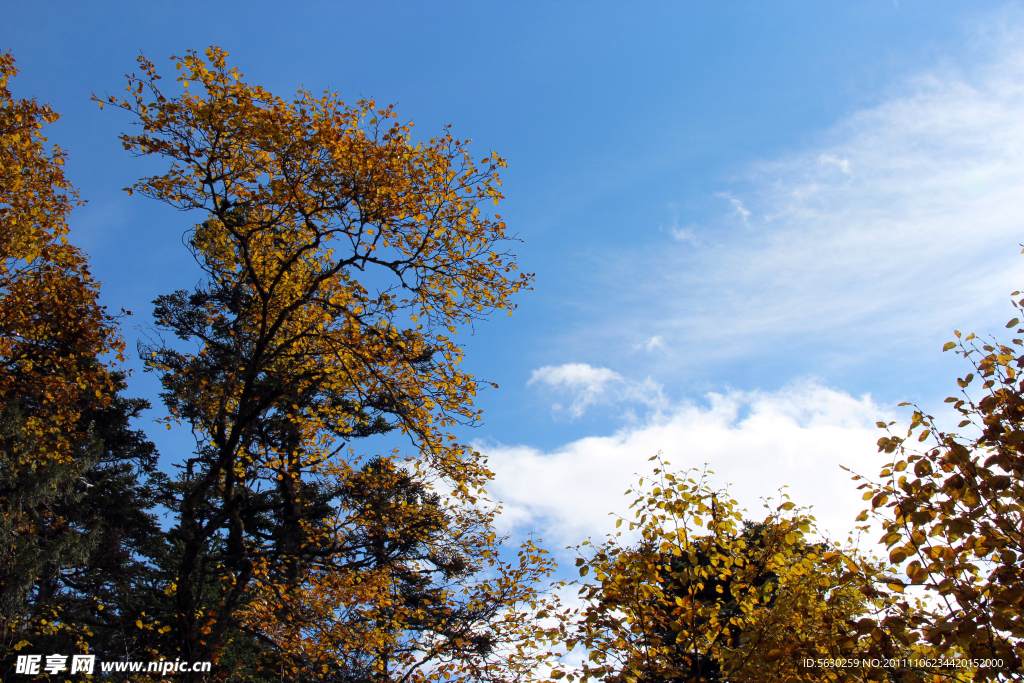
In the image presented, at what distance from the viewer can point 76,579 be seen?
18438 mm

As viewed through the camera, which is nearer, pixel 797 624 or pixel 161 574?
pixel 797 624

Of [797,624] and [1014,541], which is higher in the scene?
[1014,541]

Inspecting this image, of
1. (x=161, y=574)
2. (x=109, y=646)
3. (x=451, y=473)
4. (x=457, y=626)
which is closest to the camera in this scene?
(x=451, y=473)

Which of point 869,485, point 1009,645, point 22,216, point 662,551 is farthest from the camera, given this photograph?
point 22,216

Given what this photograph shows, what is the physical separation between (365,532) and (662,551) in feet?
30.8

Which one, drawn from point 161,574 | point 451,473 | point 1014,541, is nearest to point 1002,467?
point 1014,541

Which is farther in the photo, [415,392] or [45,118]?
[45,118]

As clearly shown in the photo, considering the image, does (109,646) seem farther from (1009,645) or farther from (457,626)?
(1009,645)

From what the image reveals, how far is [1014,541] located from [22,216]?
1573cm

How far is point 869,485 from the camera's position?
13.1ft

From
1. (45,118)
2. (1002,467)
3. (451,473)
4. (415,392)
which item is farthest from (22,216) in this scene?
(1002,467)

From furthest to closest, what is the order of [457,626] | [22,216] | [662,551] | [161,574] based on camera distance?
1. [161,574]
2. [457,626]
3. [22,216]
4. [662,551]

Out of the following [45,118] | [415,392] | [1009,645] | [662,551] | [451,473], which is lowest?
[1009,645]

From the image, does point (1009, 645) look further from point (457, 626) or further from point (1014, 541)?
point (457, 626)
